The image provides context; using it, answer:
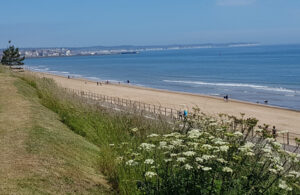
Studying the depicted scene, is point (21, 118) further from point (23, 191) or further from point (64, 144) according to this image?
point (23, 191)

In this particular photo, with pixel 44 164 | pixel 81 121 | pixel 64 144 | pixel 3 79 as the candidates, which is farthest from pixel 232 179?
pixel 3 79

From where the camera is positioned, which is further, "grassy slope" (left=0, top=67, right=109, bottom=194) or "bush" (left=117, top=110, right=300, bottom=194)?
"grassy slope" (left=0, top=67, right=109, bottom=194)

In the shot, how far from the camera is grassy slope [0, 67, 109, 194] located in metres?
6.65

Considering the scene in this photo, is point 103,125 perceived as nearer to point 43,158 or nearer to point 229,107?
point 43,158

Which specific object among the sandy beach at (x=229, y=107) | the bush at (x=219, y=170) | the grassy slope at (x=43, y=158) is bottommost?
the sandy beach at (x=229, y=107)

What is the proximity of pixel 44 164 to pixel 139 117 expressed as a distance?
147 inches

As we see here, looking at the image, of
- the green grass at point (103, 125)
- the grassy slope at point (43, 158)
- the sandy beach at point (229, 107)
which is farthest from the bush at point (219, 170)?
the sandy beach at point (229, 107)

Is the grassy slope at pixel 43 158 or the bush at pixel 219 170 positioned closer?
the bush at pixel 219 170

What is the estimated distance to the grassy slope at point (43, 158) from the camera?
21.8 feet

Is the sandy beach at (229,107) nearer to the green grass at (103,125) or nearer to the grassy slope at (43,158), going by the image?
the green grass at (103,125)

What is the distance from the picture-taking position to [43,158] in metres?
7.89

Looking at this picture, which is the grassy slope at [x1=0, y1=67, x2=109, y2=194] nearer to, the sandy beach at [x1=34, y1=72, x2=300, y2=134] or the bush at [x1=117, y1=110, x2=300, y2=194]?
the bush at [x1=117, y1=110, x2=300, y2=194]

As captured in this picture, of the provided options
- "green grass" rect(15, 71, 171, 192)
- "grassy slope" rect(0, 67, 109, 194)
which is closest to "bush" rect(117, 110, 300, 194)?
"green grass" rect(15, 71, 171, 192)

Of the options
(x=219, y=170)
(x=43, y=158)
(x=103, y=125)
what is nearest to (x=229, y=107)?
(x=103, y=125)
